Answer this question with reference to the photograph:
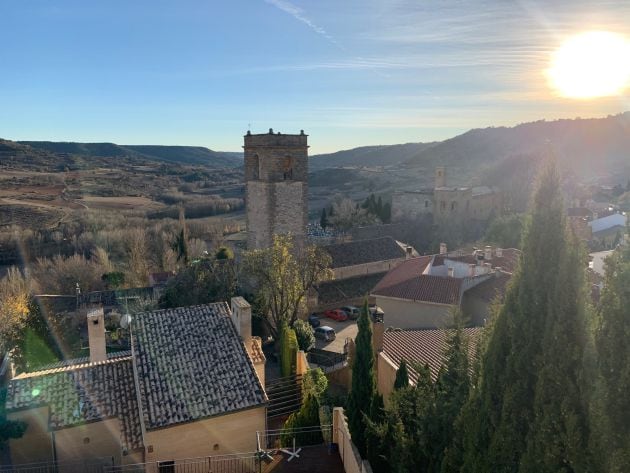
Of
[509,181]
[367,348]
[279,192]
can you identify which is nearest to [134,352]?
[367,348]

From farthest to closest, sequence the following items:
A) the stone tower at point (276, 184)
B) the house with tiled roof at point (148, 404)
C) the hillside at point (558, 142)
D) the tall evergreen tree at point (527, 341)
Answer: the hillside at point (558, 142)
the stone tower at point (276, 184)
the house with tiled roof at point (148, 404)
the tall evergreen tree at point (527, 341)

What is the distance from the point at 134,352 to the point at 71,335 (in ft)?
33.7

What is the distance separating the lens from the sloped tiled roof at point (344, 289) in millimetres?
29438

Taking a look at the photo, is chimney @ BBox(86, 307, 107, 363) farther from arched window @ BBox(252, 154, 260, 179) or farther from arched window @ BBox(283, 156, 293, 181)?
arched window @ BBox(283, 156, 293, 181)

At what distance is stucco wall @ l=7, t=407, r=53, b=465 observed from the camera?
1094cm

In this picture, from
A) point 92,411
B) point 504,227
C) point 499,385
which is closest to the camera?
point 499,385

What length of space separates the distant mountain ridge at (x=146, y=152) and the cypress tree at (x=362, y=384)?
124561 mm

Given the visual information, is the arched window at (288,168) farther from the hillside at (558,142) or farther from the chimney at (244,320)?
the hillside at (558,142)

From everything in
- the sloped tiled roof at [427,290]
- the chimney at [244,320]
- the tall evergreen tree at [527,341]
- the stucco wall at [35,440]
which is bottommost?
the stucco wall at [35,440]

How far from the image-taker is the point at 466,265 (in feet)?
75.9

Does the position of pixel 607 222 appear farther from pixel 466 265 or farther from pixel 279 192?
pixel 279 192

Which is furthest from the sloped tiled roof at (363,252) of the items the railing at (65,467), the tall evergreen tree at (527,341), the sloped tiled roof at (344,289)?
the tall evergreen tree at (527,341)

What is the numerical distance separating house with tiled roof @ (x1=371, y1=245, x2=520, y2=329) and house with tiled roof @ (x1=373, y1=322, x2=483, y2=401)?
3248 mm

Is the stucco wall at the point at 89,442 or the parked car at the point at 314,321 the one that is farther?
the parked car at the point at 314,321
